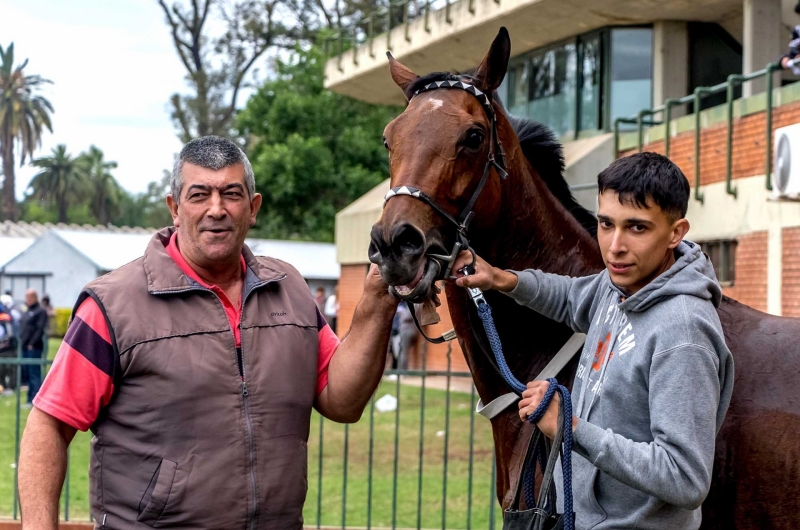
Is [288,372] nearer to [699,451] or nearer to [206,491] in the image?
[206,491]

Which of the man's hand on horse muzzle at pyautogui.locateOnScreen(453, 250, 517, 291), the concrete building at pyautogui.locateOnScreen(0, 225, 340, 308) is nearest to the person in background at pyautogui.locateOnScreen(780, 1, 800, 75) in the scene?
the man's hand on horse muzzle at pyautogui.locateOnScreen(453, 250, 517, 291)

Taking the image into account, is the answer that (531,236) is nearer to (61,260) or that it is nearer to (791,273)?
(791,273)

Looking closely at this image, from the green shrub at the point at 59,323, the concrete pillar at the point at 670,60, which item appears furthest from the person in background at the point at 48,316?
the concrete pillar at the point at 670,60

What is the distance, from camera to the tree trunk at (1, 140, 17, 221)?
2219 inches

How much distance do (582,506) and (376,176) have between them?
26609 mm

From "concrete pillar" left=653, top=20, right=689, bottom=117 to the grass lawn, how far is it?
6132mm

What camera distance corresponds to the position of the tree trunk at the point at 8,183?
56.4 m

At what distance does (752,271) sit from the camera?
11.0m

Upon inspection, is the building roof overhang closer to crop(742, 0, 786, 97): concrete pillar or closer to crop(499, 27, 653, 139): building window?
crop(499, 27, 653, 139): building window

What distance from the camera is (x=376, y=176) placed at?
2889 centimetres

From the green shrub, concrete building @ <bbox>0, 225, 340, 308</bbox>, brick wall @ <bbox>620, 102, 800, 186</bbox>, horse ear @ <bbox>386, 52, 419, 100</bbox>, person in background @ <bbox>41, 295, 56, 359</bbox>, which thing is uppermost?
brick wall @ <bbox>620, 102, 800, 186</bbox>

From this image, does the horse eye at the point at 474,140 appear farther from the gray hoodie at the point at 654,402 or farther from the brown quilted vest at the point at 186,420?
the brown quilted vest at the point at 186,420

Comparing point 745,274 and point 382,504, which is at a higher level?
point 745,274

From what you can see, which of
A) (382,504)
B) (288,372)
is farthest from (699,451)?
(382,504)
